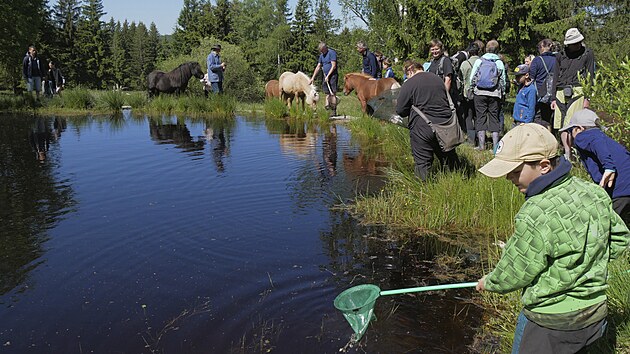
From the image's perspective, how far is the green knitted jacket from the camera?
8.43 ft

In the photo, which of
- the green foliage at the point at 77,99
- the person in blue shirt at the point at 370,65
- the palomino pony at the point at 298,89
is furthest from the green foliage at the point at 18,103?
the person in blue shirt at the point at 370,65

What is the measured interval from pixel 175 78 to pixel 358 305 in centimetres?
2105

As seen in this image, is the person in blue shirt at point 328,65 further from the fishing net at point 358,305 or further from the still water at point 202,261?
the fishing net at point 358,305

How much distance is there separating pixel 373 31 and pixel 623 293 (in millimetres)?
37353

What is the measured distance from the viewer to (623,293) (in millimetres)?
3752

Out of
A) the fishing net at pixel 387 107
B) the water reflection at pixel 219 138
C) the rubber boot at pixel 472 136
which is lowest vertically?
the water reflection at pixel 219 138

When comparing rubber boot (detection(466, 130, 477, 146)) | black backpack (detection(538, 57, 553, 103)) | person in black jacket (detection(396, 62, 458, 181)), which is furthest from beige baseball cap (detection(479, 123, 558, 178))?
rubber boot (detection(466, 130, 477, 146))

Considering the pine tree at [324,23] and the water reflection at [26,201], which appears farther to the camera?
the pine tree at [324,23]

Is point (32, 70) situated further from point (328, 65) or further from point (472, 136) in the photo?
point (472, 136)

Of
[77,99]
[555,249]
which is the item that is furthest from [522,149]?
[77,99]

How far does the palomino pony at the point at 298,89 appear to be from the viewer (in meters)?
18.4

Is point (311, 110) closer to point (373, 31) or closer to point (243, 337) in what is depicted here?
point (243, 337)

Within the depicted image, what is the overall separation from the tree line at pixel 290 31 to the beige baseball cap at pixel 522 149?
12.0 ft

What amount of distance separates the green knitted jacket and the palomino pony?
15.7 m
